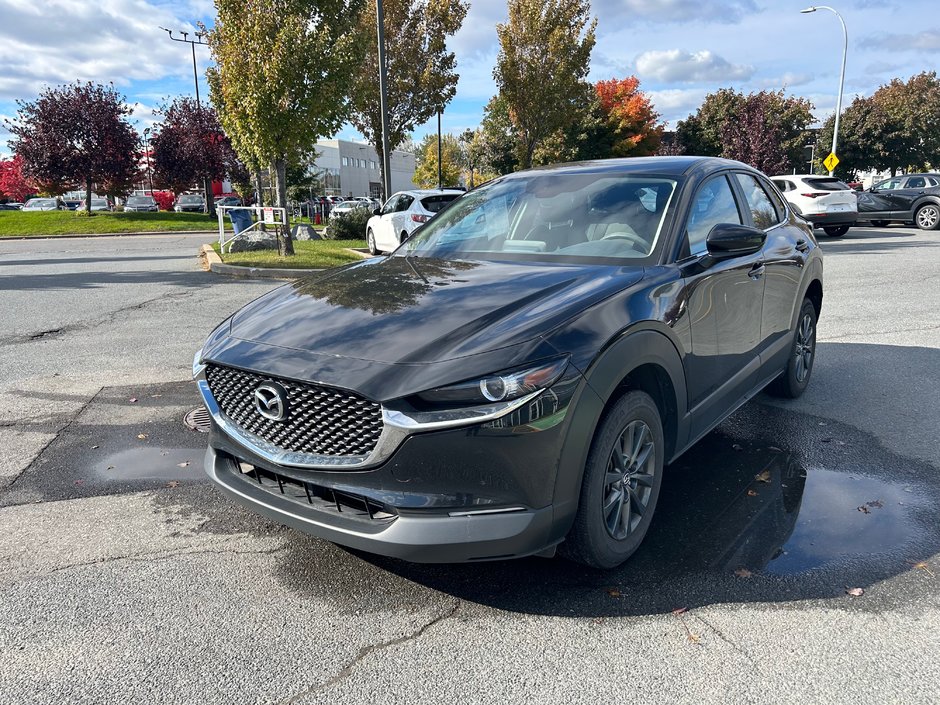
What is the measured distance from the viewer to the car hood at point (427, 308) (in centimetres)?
259

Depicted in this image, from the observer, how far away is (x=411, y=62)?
23.4m

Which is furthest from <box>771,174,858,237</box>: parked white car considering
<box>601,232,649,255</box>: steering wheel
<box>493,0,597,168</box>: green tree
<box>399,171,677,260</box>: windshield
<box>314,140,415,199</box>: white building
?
<box>314,140,415,199</box>: white building

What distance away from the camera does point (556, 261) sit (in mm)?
3475

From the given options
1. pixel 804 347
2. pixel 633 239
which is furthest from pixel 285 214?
pixel 633 239

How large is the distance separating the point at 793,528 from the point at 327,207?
144ft

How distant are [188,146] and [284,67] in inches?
1012

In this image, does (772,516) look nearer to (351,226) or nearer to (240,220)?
(240,220)

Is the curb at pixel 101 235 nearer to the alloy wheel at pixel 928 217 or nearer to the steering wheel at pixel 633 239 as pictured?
the alloy wheel at pixel 928 217

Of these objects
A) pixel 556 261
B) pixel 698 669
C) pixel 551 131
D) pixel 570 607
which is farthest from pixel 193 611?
pixel 551 131

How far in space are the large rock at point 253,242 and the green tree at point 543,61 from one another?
40.0 feet

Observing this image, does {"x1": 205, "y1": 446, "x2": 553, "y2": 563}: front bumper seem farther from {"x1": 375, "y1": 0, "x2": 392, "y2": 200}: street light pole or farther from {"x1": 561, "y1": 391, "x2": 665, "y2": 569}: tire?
{"x1": 375, "y1": 0, "x2": 392, "y2": 200}: street light pole

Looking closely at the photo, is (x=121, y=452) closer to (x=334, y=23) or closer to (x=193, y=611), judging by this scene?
(x=193, y=611)

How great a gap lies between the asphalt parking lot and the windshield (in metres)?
1.40

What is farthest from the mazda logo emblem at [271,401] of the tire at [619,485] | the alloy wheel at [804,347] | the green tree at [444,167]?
the green tree at [444,167]
